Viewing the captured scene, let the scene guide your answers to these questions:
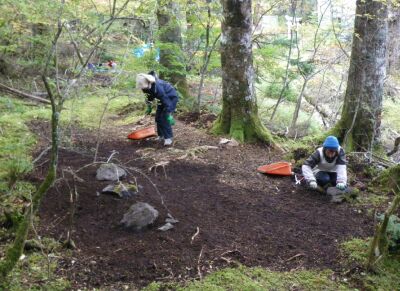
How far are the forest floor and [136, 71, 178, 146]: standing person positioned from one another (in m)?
0.81

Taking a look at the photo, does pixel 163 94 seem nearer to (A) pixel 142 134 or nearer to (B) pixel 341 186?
(A) pixel 142 134

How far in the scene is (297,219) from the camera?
16.6 ft

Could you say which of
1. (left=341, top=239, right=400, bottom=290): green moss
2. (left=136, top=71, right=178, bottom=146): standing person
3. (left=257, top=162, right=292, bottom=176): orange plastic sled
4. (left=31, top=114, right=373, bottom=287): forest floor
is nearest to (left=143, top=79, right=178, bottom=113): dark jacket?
(left=136, top=71, right=178, bottom=146): standing person

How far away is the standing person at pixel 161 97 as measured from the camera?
275 inches

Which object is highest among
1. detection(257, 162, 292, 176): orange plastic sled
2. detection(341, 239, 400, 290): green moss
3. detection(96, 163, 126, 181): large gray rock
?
detection(96, 163, 126, 181): large gray rock

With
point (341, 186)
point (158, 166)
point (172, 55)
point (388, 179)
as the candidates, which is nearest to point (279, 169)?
point (341, 186)

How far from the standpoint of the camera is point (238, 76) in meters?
7.97

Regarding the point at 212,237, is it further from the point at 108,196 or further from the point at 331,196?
the point at 331,196

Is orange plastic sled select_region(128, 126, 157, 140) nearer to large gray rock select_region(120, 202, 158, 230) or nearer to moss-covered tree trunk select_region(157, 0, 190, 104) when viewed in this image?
moss-covered tree trunk select_region(157, 0, 190, 104)

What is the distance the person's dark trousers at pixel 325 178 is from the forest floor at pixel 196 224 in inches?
9.4

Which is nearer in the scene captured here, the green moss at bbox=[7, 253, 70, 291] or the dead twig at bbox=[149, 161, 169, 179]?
the green moss at bbox=[7, 253, 70, 291]

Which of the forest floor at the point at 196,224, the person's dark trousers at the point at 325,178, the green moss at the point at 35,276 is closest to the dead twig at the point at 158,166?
the forest floor at the point at 196,224

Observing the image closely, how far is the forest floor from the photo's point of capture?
150 inches

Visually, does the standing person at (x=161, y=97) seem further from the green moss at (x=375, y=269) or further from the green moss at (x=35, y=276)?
the green moss at (x=375, y=269)
